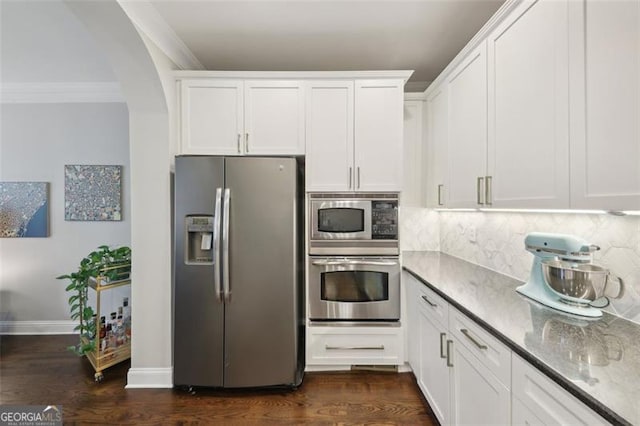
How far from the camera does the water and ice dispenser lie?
211cm

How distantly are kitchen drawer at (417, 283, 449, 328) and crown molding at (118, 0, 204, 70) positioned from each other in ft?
8.13

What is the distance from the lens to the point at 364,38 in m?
2.22

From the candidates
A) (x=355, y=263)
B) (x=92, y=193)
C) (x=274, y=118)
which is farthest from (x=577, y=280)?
(x=92, y=193)

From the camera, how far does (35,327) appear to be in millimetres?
3152

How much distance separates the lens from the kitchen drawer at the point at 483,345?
42.3 inches

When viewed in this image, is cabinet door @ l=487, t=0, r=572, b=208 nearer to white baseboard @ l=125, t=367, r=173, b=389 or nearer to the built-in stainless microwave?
the built-in stainless microwave

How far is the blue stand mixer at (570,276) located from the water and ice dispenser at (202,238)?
1.97 meters

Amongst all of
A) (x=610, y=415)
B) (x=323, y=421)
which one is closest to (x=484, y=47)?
(x=610, y=415)

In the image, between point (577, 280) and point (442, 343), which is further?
point (442, 343)

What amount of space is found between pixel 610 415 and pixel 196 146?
251 cm

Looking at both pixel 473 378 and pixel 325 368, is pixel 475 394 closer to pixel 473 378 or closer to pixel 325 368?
pixel 473 378

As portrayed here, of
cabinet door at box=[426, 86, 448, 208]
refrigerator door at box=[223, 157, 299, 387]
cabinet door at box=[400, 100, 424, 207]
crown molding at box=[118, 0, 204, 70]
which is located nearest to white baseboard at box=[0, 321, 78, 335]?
refrigerator door at box=[223, 157, 299, 387]

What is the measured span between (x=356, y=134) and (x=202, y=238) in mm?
1418

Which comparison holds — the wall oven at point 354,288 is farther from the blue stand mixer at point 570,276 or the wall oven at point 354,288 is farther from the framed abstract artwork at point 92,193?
the framed abstract artwork at point 92,193
